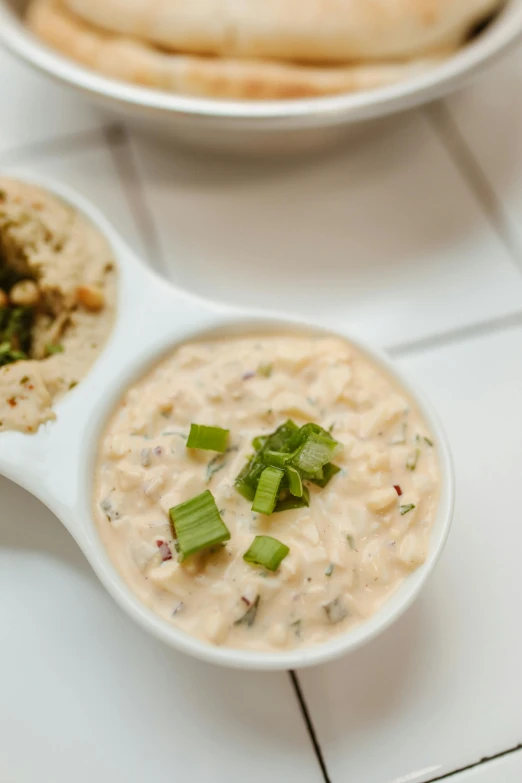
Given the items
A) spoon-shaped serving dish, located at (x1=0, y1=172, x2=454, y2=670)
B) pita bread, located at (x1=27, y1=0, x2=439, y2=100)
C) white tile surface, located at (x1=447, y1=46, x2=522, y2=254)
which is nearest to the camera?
spoon-shaped serving dish, located at (x1=0, y1=172, x2=454, y2=670)

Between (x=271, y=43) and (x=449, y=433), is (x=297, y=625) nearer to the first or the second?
(x=449, y=433)

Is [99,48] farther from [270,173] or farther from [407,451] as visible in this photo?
[407,451]

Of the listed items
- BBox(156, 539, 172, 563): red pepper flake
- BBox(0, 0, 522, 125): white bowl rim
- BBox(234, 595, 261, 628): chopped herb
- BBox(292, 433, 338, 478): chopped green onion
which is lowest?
BBox(234, 595, 261, 628): chopped herb

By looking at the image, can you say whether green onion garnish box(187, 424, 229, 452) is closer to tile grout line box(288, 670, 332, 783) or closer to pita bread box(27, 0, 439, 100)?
tile grout line box(288, 670, 332, 783)

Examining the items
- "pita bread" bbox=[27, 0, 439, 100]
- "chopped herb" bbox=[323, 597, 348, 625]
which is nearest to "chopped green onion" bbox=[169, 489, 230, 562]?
"chopped herb" bbox=[323, 597, 348, 625]

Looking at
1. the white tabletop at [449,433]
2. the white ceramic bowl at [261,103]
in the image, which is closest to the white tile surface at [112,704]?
the white tabletop at [449,433]

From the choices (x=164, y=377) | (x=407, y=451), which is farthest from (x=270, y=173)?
(x=407, y=451)

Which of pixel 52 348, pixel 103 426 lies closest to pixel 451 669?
pixel 103 426
